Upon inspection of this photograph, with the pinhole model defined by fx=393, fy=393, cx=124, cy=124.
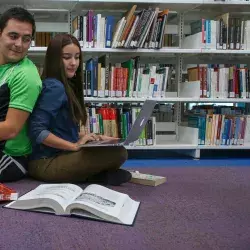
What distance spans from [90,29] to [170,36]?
0.90 metres

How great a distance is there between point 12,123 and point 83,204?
23.8 inches

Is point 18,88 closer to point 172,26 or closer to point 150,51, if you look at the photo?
point 150,51

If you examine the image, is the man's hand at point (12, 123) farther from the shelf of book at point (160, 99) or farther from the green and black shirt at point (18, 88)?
the shelf of book at point (160, 99)

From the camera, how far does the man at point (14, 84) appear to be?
5.53 ft

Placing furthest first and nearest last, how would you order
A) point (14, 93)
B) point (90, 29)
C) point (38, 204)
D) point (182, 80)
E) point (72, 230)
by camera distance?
1. point (182, 80)
2. point (90, 29)
3. point (14, 93)
4. point (38, 204)
5. point (72, 230)

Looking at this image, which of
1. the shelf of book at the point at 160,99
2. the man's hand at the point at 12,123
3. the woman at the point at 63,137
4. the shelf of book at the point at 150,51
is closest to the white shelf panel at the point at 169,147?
the shelf of book at the point at 160,99

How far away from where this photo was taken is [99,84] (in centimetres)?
309

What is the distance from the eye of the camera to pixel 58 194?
1.36 meters

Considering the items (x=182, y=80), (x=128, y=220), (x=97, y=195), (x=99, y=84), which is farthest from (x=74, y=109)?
(x=182, y=80)

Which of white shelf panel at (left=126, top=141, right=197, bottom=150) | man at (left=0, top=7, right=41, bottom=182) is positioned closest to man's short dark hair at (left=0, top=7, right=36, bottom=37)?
man at (left=0, top=7, right=41, bottom=182)

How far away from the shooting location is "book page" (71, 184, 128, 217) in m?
1.25

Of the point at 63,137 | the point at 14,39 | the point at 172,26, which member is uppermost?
the point at 172,26

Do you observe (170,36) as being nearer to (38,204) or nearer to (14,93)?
(14,93)

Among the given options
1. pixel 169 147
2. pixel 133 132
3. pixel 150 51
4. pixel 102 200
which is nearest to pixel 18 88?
pixel 133 132
